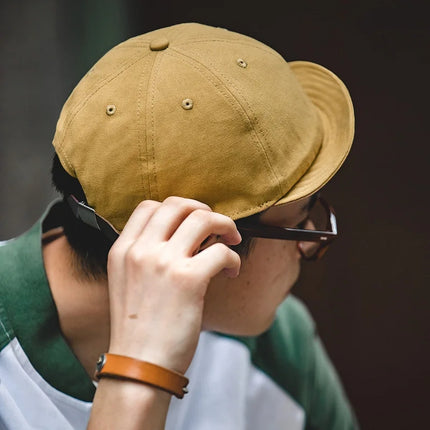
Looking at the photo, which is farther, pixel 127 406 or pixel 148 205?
pixel 148 205

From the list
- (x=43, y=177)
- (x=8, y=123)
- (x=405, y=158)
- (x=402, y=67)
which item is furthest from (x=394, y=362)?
(x=8, y=123)

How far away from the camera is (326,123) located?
4.45 ft

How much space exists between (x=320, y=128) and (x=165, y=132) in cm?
32

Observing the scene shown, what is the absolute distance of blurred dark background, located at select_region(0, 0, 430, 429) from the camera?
217 centimetres

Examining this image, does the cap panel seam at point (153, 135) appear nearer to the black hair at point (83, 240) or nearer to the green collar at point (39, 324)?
the black hair at point (83, 240)

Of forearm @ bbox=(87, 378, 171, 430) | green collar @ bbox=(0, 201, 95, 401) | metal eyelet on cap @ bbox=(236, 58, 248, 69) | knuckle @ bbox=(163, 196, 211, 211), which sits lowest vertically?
green collar @ bbox=(0, 201, 95, 401)

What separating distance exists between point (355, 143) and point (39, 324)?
129 centimetres

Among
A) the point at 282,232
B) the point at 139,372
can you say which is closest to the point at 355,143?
the point at 282,232

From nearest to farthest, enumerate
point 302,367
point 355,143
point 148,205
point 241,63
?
point 148,205
point 241,63
point 302,367
point 355,143

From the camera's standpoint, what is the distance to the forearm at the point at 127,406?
1.00 meters

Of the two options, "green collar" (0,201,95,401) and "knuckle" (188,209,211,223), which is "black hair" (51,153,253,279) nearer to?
"green collar" (0,201,95,401)

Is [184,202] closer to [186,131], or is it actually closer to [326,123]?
[186,131]

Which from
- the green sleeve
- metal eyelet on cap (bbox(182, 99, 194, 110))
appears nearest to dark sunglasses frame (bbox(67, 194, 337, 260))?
metal eyelet on cap (bbox(182, 99, 194, 110))

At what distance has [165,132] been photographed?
1.14m
